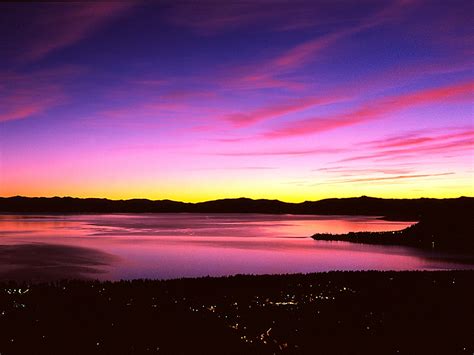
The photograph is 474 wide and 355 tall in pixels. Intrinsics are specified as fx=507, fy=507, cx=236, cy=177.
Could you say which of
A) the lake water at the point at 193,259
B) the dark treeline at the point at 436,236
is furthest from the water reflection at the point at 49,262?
the dark treeline at the point at 436,236

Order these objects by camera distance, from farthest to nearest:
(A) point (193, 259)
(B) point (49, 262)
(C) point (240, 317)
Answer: (A) point (193, 259) → (B) point (49, 262) → (C) point (240, 317)

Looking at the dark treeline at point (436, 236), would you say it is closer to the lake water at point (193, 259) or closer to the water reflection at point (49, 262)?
the lake water at point (193, 259)

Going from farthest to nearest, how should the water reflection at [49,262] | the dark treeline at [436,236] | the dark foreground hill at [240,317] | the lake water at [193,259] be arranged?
1. the dark treeline at [436,236]
2. the lake water at [193,259]
3. the water reflection at [49,262]
4. the dark foreground hill at [240,317]

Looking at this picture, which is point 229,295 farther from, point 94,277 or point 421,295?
point 94,277

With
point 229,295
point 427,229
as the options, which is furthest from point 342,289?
point 427,229

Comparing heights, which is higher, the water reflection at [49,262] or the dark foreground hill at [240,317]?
the dark foreground hill at [240,317]

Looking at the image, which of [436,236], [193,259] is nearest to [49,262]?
[193,259]

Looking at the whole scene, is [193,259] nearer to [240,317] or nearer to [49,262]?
[49,262]

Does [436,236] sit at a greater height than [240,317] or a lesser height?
greater
